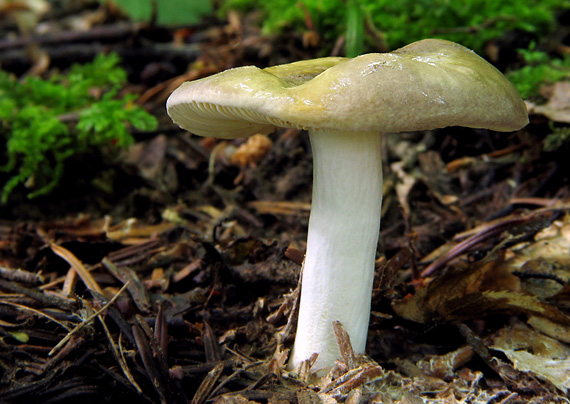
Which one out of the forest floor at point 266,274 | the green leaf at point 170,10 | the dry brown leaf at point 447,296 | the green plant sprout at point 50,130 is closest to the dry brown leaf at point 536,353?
the forest floor at point 266,274

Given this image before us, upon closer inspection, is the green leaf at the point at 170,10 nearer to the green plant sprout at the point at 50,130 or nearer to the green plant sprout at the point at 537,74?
the green plant sprout at the point at 50,130

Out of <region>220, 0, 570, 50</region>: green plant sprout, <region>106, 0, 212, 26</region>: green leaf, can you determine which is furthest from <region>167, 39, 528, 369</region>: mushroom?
<region>106, 0, 212, 26</region>: green leaf

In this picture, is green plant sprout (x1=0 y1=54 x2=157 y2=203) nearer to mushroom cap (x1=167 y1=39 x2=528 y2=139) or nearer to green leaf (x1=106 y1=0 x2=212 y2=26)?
green leaf (x1=106 y1=0 x2=212 y2=26)

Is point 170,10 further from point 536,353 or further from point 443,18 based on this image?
point 536,353

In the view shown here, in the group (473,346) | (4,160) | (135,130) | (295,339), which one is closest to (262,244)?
(295,339)

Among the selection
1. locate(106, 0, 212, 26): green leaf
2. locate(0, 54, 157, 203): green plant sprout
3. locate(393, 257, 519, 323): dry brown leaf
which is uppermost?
locate(106, 0, 212, 26): green leaf

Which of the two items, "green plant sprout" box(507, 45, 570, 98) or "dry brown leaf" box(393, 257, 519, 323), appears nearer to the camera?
"dry brown leaf" box(393, 257, 519, 323)

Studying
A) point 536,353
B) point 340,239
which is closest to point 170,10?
point 340,239

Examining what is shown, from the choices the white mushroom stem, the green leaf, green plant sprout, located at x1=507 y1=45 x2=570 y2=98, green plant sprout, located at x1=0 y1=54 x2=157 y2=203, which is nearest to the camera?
the white mushroom stem
